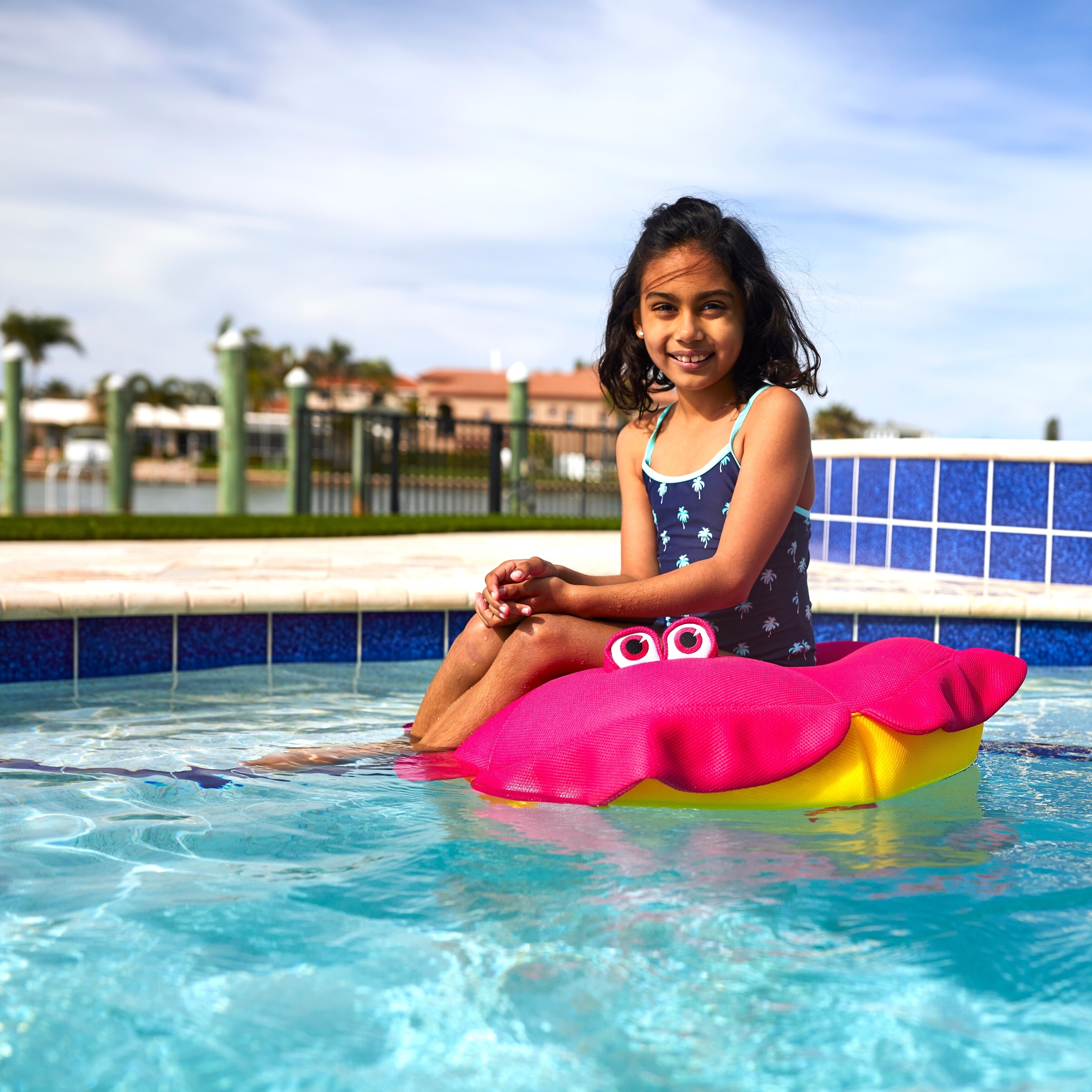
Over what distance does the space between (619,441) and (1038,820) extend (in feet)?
4.99

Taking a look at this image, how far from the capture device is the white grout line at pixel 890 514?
23.9ft

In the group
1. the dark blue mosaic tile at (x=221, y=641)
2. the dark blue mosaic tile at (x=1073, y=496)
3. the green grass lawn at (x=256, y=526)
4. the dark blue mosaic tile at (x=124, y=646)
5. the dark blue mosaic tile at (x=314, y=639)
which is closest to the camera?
the dark blue mosaic tile at (x=124, y=646)

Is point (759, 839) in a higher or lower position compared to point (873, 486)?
lower

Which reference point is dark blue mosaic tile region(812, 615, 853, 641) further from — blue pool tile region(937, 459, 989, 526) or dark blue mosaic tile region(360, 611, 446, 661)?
blue pool tile region(937, 459, 989, 526)

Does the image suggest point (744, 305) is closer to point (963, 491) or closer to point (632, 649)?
point (632, 649)

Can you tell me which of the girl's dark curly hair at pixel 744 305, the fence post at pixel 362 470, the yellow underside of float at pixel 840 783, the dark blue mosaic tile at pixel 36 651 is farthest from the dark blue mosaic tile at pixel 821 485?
the fence post at pixel 362 470

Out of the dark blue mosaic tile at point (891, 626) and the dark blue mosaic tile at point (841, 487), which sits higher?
the dark blue mosaic tile at point (841, 487)

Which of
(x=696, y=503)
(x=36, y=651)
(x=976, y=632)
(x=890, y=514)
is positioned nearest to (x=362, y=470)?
(x=890, y=514)

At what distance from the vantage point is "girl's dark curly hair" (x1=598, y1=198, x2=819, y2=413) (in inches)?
113

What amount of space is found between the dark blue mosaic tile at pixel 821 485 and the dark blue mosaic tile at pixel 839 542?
0.54ft

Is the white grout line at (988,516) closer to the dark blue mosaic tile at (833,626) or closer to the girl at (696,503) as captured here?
the dark blue mosaic tile at (833,626)

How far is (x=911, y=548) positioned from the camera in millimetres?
7184

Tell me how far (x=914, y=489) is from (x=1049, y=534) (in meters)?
0.87

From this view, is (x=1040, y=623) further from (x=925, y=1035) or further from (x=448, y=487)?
(x=448, y=487)
